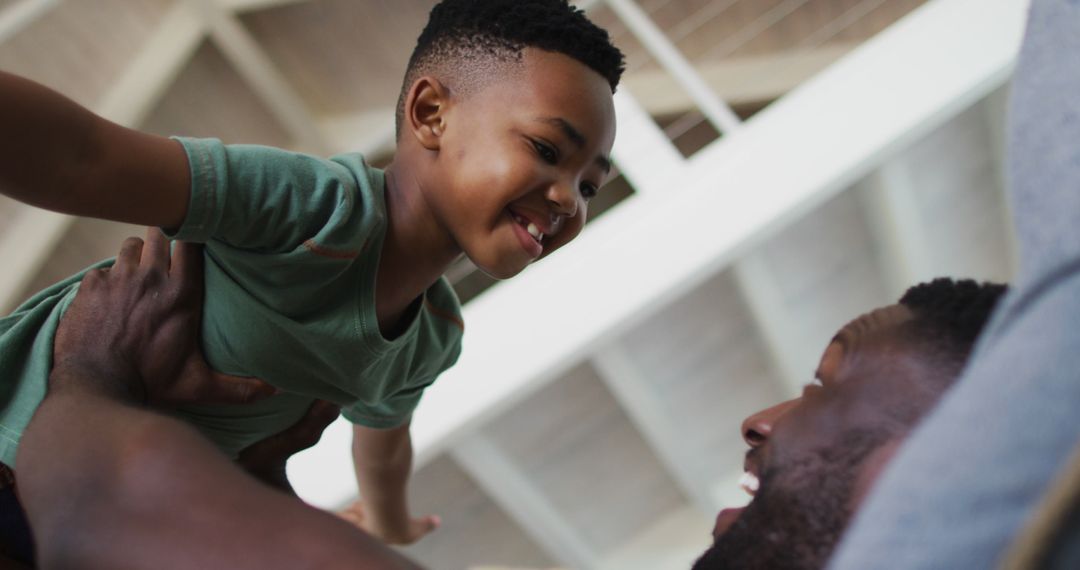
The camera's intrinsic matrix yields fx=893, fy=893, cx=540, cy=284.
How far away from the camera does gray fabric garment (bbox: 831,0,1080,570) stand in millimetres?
339

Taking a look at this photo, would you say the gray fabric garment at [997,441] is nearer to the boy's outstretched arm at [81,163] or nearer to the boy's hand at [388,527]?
the boy's outstretched arm at [81,163]

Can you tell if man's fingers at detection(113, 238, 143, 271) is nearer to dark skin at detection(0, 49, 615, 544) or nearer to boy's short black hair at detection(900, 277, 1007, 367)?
dark skin at detection(0, 49, 615, 544)

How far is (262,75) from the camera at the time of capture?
2695 millimetres

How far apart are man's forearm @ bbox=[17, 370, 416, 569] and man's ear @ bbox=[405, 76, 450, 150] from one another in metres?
0.51

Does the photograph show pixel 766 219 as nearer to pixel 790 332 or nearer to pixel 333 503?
pixel 790 332

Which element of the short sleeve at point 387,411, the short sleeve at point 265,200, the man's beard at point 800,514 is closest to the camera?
the man's beard at point 800,514

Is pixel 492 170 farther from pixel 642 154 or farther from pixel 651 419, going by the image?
pixel 651 419

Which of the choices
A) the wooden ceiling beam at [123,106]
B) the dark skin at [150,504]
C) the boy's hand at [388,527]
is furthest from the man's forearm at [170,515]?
the wooden ceiling beam at [123,106]

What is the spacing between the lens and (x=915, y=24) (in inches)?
70.4

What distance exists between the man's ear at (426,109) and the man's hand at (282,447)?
29 centimetres

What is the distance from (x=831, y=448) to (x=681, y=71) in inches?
65.7

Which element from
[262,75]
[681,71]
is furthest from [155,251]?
[262,75]

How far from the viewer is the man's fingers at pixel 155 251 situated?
0.81m

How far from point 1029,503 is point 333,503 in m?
1.43
